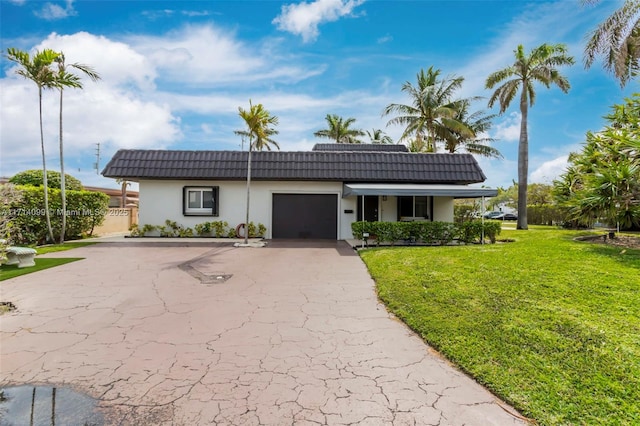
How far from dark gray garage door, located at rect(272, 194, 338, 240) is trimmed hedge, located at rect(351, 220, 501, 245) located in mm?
3351

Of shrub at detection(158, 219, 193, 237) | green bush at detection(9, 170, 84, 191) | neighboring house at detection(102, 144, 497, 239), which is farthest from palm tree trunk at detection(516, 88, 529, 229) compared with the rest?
green bush at detection(9, 170, 84, 191)

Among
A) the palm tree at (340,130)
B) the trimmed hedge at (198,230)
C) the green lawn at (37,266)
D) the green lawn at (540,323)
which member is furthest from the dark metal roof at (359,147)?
the palm tree at (340,130)

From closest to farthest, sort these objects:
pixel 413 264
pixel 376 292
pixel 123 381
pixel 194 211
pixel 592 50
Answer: pixel 123 381, pixel 376 292, pixel 413 264, pixel 592 50, pixel 194 211

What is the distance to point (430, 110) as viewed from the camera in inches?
1021

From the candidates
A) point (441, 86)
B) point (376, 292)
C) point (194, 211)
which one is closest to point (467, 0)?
point (376, 292)

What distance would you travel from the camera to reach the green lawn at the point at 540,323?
9.59 feet

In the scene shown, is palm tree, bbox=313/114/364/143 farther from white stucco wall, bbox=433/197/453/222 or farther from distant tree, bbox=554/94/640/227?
distant tree, bbox=554/94/640/227

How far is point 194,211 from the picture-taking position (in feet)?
52.6

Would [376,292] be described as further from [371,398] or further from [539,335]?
[371,398]

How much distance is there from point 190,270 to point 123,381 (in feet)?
18.3

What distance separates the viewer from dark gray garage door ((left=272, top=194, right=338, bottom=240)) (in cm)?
1612

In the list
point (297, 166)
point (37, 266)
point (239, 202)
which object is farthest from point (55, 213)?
point (297, 166)

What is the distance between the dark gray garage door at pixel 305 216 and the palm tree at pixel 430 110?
1529 cm

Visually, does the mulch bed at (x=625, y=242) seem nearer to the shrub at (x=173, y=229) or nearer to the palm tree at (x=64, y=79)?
the shrub at (x=173, y=229)
